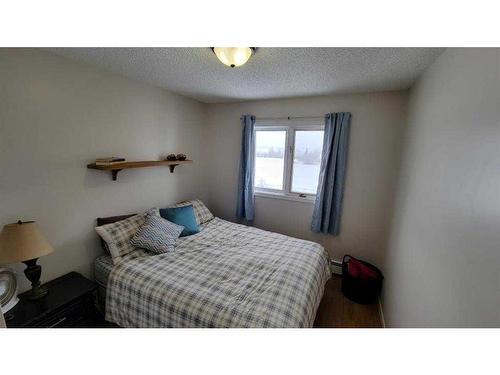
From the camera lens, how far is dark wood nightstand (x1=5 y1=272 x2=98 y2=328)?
4.27ft

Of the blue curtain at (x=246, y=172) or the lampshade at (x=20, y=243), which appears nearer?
the lampshade at (x=20, y=243)

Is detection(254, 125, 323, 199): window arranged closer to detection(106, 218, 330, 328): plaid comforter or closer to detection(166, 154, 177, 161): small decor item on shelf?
detection(106, 218, 330, 328): plaid comforter

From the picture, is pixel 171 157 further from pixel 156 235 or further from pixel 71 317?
pixel 71 317

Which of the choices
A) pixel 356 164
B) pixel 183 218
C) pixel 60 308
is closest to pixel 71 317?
pixel 60 308

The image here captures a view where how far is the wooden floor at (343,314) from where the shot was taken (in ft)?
6.48

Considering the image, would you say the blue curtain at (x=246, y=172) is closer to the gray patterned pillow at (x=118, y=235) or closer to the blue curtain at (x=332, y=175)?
the blue curtain at (x=332, y=175)

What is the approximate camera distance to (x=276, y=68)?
1784 millimetres

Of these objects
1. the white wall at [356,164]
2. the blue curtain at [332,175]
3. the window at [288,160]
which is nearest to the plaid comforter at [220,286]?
the blue curtain at [332,175]

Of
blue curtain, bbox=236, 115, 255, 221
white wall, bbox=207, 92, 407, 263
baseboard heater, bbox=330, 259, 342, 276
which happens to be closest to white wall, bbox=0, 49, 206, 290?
blue curtain, bbox=236, 115, 255, 221

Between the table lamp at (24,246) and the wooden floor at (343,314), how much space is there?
2.27 m

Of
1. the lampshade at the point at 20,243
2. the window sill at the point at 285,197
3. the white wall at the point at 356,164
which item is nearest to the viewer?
the lampshade at the point at 20,243

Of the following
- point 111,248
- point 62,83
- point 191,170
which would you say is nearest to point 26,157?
point 62,83
